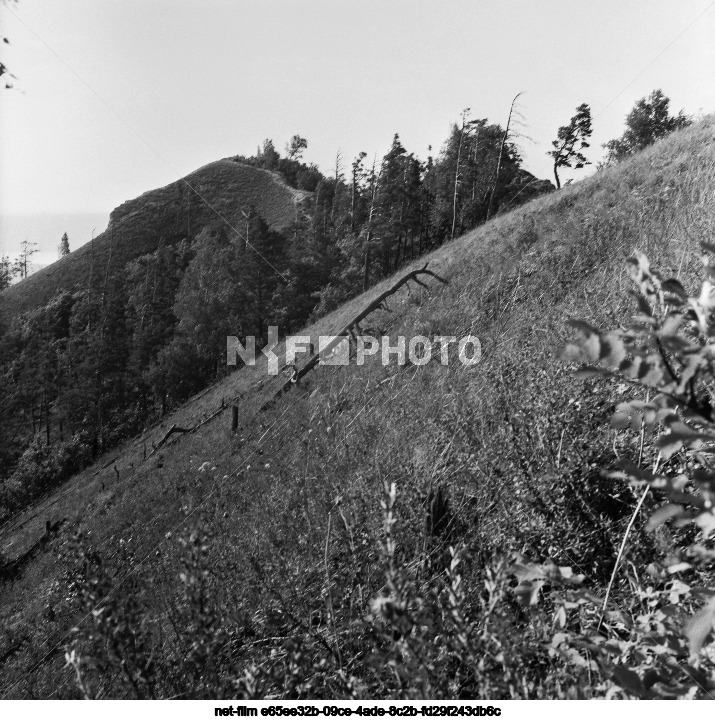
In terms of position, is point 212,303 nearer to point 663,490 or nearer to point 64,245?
point 663,490

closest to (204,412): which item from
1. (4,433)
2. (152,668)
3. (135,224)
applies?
(152,668)

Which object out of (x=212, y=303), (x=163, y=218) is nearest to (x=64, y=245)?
(x=163, y=218)

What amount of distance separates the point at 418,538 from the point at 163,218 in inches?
3930

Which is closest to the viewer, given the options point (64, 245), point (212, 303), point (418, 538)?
point (418, 538)

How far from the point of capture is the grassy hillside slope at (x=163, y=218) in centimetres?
8306

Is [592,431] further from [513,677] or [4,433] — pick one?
[4,433]

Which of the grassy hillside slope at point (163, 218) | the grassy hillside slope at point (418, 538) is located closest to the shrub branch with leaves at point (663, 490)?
the grassy hillside slope at point (418, 538)

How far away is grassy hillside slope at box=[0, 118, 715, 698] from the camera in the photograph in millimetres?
1656

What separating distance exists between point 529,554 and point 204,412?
23587mm

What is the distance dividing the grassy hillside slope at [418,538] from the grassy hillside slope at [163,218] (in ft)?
243

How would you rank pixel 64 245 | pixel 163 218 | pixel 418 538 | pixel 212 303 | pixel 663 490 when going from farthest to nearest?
pixel 64 245
pixel 163 218
pixel 212 303
pixel 418 538
pixel 663 490

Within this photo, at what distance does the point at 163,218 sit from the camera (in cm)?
9294

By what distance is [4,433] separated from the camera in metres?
57.0

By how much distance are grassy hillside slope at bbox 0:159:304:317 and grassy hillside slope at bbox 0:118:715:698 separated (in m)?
74.0
